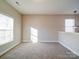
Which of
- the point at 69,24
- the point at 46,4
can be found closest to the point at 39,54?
the point at 46,4

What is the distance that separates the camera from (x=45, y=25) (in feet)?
29.6

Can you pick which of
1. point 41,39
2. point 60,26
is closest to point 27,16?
point 41,39

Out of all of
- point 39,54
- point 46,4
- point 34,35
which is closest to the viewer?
point 39,54

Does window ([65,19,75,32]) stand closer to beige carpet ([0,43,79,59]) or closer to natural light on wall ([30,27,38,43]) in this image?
natural light on wall ([30,27,38,43])

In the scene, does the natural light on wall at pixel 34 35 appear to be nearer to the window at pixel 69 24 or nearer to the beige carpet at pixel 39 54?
the window at pixel 69 24

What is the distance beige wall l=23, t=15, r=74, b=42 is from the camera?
8.97 m

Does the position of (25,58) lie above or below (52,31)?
below

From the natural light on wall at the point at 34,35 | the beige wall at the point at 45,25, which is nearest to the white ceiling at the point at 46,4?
the beige wall at the point at 45,25

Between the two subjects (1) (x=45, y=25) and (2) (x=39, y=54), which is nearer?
(2) (x=39, y=54)

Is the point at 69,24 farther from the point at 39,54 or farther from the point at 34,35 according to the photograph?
the point at 39,54

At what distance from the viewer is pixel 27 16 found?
898cm

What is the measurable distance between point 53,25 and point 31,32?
207cm

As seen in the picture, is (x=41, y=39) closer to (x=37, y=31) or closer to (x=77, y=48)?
(x=37, y=31)

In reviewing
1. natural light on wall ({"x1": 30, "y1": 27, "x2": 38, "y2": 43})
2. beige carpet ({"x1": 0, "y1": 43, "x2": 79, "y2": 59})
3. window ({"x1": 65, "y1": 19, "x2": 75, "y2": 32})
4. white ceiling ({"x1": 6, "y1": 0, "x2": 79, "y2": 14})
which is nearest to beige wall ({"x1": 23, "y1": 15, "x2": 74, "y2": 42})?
natural light on wall ({"x1": 30, "y1": 27, "x2": 38, "y2": 43})
